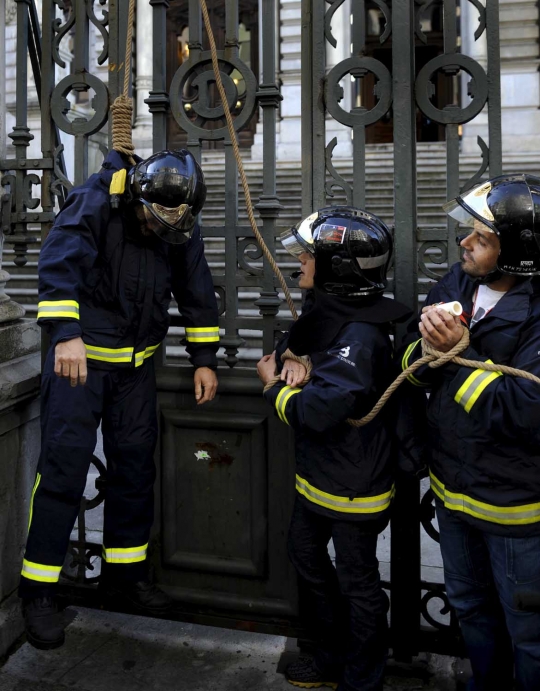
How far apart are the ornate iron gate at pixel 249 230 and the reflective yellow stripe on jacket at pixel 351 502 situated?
0.43 m

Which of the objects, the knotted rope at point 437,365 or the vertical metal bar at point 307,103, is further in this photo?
the vertical metal bar at point 307,103

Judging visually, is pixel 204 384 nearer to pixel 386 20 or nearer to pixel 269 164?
pixel 269 164

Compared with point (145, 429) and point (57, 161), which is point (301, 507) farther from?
point (57, 161)

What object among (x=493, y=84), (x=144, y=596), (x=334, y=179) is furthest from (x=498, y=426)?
(x=144, y=596)

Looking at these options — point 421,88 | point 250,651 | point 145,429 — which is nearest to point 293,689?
point 250,651

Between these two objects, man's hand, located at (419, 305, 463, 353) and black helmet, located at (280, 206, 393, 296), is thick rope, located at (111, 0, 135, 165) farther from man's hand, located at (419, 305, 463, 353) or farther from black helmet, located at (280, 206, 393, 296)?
man's hand, located at (419, 305, 463, 353)

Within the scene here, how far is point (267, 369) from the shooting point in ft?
9.55

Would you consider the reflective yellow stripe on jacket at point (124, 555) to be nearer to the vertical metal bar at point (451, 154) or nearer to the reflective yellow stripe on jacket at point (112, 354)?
the reflective yellow stripe on jacket at point (112, 354)

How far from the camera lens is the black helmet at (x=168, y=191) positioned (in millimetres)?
2834

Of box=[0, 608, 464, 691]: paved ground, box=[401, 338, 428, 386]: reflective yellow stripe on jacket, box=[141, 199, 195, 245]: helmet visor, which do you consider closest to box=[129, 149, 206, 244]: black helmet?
box=[141, 199, 195, 245]: helmet visor

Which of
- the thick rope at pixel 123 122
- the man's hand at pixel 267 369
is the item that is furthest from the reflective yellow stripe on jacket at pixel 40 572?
the thick rope at pixel 123 122

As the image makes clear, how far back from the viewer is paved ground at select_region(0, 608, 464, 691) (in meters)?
3.04

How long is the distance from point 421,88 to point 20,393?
233 cm

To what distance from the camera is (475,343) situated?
2416 mm
